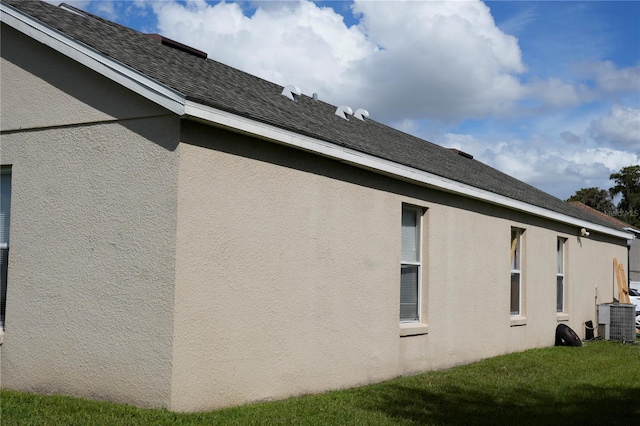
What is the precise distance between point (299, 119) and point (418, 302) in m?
3.66

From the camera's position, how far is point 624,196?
230 ft

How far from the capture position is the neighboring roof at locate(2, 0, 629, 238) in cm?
784

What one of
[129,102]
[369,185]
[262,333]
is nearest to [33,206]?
[129,102]

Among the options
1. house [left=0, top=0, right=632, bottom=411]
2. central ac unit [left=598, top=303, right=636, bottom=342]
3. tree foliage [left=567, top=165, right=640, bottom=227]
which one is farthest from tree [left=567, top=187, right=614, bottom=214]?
house [left=0, top=0, right=632, bottom=411]

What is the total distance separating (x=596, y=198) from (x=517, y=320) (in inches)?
2472

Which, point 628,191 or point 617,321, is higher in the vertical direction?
point 628,191

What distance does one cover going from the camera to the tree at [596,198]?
72.6 m

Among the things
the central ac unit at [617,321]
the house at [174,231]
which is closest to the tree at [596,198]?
the central ac unit at [617,321]

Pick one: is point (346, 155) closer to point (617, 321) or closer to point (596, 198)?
point (617, 321)

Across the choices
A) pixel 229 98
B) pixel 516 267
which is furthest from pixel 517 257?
pixel 229 98

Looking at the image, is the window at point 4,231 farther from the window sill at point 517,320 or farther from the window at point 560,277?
the window at point 560,277

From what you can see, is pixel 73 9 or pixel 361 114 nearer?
pixel 73 9

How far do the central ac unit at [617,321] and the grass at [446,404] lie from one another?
5137mm

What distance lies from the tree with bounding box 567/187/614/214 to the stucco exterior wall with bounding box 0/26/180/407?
69.8 meters
